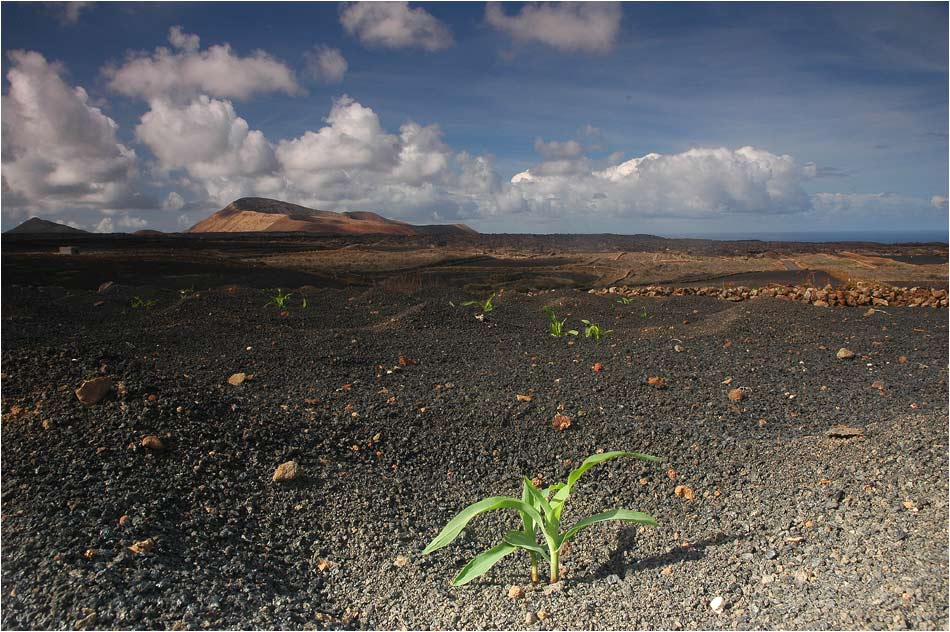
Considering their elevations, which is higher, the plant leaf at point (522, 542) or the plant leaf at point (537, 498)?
the plant leaf at point (537, 498)

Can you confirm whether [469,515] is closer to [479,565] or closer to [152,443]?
[479,565]

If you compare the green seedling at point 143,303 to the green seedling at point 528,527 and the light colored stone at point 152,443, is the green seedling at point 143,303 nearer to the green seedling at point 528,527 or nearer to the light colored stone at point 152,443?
the light colored stone at point 152,443

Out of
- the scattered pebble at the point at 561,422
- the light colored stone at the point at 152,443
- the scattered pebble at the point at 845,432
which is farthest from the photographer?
the scattered pebble at the point at 561,422

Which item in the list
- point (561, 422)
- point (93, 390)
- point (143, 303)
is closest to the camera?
point (93, 390)

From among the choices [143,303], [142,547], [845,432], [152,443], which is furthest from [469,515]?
[143,303]

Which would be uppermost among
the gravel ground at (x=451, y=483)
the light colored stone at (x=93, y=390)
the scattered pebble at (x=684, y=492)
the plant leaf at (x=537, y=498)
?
the light colored stone at (x=93, y=390)

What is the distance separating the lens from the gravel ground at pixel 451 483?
1.56 meters

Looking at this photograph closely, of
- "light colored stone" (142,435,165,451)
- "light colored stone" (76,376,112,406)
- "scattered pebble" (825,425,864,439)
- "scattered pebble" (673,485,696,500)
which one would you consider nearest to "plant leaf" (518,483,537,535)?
"scattered pebble" (673,485,696,500)

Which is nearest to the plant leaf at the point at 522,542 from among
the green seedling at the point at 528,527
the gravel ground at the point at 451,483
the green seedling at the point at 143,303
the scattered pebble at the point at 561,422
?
the green seedling at the point at 528,527

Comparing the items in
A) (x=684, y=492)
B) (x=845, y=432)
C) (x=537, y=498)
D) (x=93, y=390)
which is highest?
(x=93, y=390)

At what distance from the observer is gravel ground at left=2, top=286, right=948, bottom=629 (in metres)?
1.56

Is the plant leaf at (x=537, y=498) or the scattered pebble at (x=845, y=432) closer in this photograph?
the plant leaf at (x=537, y=498)

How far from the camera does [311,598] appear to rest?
66.1 inches

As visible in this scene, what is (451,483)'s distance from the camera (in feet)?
7.86
